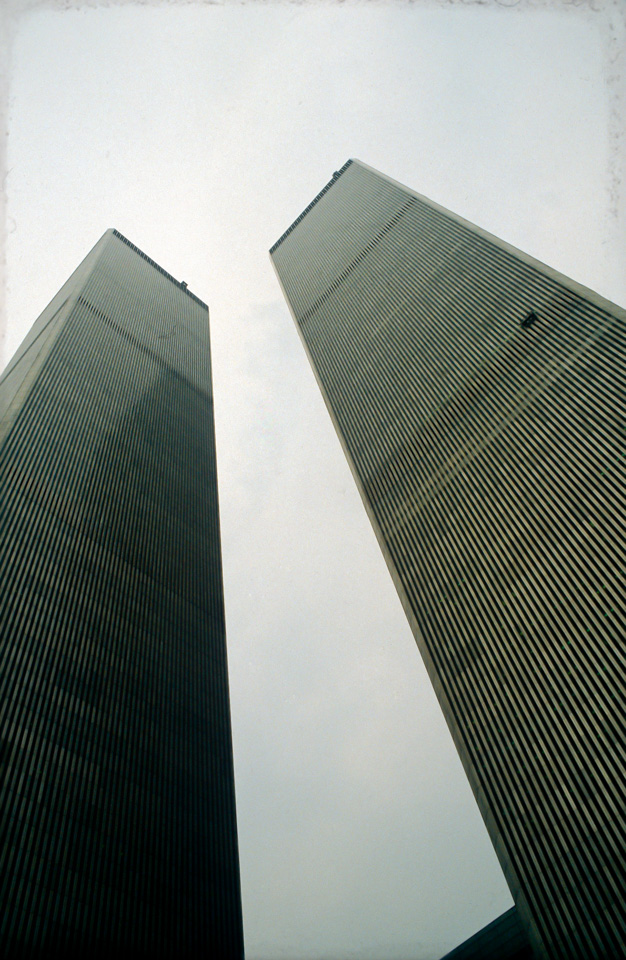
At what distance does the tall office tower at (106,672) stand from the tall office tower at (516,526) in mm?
18093

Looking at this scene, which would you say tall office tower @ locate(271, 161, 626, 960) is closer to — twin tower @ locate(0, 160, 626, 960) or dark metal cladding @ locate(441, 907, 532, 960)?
twin tower @ locate(0, 160, 626, 960)

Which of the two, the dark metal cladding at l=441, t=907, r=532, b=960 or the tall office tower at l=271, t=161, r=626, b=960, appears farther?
the dark metal cladding at l=441, t=907, r=532, b=960

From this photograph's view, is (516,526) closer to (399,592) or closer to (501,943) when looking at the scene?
(399,592)

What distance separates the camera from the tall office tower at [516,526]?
76.8 ft

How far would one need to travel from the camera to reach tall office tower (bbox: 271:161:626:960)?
23422 mm

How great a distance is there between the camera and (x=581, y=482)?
32.1 m

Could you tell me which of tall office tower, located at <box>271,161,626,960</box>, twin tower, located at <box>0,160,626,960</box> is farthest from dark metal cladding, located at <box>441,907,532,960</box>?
Answer: tall office tower, located at <box>271,161,626,960</box>

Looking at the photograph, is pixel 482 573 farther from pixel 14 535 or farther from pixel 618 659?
pixel 14 535

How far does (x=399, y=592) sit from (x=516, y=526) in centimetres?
786

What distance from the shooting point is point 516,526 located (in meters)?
33.5

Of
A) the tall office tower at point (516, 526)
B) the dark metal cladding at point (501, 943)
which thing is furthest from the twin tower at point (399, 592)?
the dark metal cladding at point (501, 943)

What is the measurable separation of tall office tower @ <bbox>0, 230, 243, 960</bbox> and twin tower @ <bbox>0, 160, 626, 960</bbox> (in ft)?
0.50

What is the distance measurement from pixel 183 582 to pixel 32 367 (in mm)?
23743

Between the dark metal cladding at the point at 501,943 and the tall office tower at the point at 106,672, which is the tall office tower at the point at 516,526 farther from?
the tall office tower at the point at 106,672
